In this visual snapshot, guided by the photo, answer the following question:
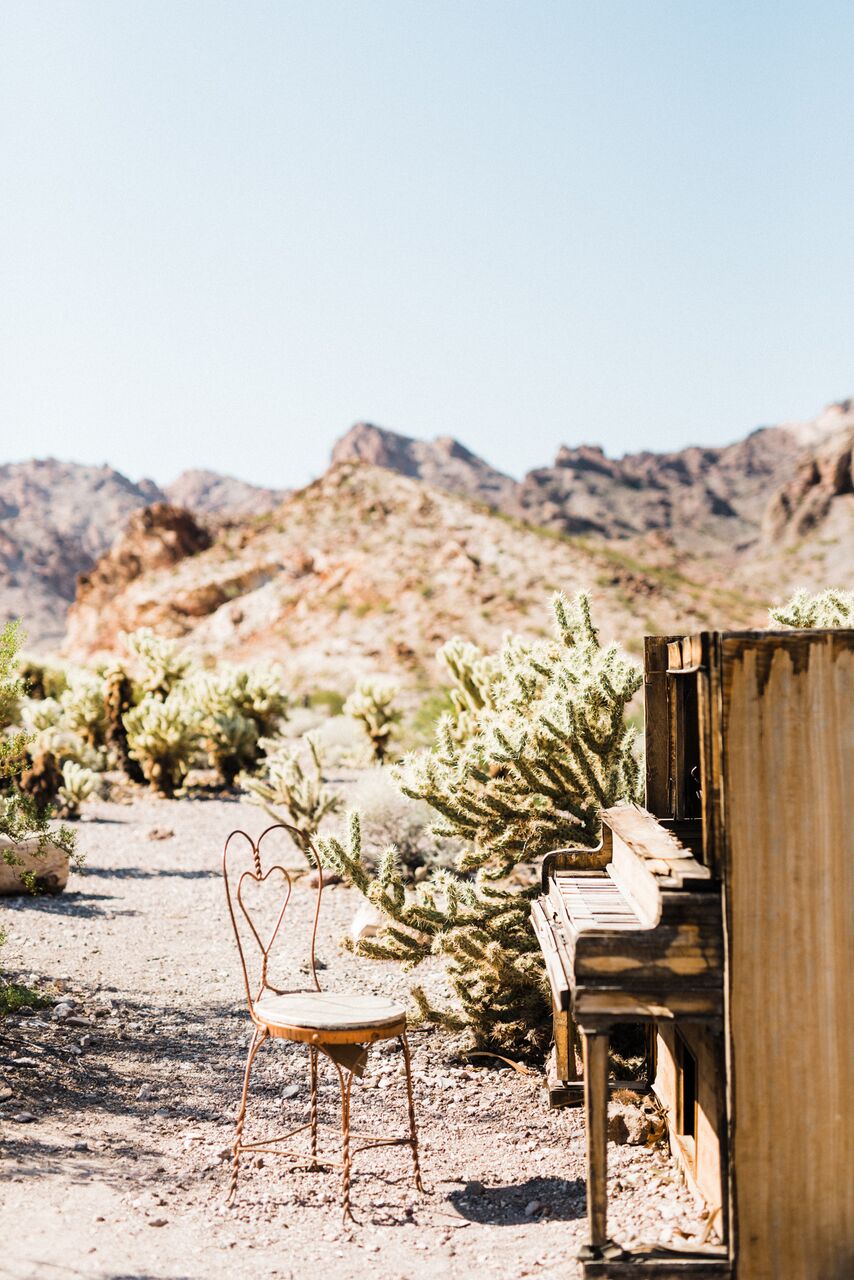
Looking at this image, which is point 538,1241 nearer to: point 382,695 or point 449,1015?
point 449,1015

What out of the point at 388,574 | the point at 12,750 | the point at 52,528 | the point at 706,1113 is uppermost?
the point at 52,528

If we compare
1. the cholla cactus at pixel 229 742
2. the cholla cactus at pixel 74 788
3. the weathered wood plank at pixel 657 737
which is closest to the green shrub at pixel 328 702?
the cholla cactus at pixel 229 742

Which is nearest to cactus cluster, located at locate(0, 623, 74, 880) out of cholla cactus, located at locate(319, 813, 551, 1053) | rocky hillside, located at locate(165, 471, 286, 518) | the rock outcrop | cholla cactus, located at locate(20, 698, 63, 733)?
cholla cactus, located at locate(319, 813, 551, 1053)

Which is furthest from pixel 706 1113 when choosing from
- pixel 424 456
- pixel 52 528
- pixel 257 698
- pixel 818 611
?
pixel 424 456

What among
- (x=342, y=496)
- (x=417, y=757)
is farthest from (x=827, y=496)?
(x=417, y=757)

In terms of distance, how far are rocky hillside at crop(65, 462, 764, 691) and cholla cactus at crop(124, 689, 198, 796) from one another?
13.0 m

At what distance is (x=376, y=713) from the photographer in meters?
17.1

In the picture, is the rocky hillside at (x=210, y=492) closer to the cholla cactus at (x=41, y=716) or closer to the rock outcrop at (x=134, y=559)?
the rock outcrop at (x=134, y=559)

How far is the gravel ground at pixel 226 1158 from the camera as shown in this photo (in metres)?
3.54

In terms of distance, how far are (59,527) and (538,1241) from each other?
108 metres

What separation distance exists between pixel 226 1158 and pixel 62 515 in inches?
4368

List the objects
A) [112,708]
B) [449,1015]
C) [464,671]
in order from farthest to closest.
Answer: [112,708] < [464,671] < [449,1015]

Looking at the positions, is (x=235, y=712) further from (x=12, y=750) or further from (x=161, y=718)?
(x=12, y=750)

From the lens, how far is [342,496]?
39.4 metres
